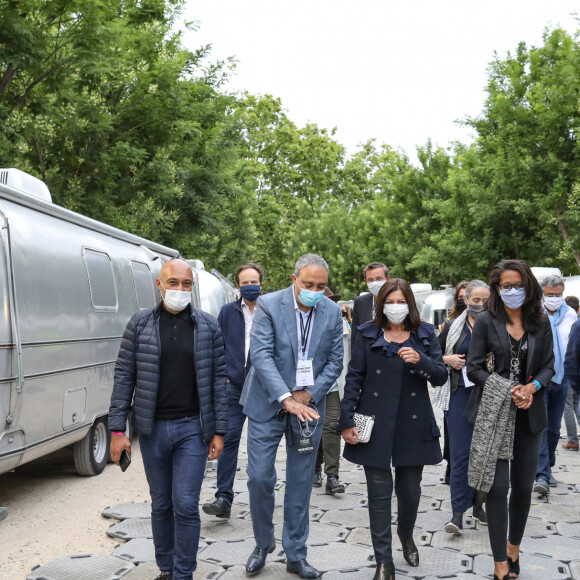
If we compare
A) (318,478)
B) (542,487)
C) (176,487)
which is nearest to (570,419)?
(542,487)

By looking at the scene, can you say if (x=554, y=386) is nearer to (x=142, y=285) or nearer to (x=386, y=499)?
(x=386, y=499)

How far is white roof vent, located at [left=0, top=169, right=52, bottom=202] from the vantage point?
780 centimetres

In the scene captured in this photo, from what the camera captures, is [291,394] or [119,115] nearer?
[291,394]

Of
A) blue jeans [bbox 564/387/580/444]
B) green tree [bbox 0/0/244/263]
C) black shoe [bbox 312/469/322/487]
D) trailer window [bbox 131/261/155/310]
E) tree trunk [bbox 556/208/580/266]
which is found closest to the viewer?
black shoe [bbox 312/469/322/487]

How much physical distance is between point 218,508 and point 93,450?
273 cm

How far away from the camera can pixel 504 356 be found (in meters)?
4.70

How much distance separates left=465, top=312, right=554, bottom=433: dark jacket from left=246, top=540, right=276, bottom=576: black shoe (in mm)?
1578

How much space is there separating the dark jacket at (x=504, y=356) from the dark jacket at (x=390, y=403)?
0.85 ft

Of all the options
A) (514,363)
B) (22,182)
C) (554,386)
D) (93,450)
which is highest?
(22,182)

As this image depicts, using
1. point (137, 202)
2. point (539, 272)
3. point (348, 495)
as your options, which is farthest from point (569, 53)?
point (348, 495)

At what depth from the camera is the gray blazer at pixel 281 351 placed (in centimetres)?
487

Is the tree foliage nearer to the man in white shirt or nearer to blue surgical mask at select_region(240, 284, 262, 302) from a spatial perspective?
blue surgical mask at select_region(240, 284, 262, 302)

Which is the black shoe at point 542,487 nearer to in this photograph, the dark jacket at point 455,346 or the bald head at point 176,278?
the dark jacket at point 455,346

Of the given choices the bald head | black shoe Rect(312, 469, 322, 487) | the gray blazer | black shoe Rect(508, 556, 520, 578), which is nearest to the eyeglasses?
the gray blazer
